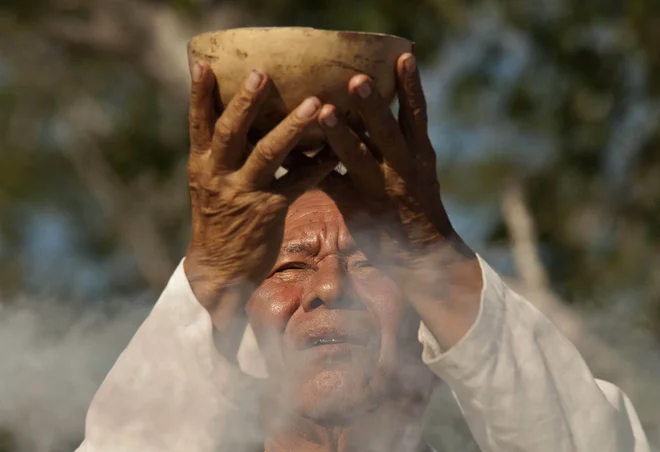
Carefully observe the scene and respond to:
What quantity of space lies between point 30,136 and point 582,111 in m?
7.46

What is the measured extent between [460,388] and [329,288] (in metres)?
0.31

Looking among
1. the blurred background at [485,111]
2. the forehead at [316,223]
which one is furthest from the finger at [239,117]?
the blurred background at [485,111]

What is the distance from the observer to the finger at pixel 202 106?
4.64 ft

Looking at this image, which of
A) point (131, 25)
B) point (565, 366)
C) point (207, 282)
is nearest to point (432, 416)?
point (565, 366)

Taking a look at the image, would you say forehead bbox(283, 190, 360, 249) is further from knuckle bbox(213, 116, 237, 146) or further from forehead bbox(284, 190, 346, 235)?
knuckle bbox(213, 116, 237, 146)

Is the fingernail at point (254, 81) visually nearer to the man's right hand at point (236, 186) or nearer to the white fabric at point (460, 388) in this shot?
the man's right hand at point (236, 186)

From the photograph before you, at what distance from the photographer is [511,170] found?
9438 millimetres

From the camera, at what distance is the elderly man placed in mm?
1463

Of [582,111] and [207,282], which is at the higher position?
[207,282]

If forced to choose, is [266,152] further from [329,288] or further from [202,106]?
[329,288]

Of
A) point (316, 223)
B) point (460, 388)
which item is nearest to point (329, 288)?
point (316, 223)

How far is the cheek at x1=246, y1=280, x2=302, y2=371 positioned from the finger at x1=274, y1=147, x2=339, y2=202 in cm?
36

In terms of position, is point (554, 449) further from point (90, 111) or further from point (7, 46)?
point (90, 111)

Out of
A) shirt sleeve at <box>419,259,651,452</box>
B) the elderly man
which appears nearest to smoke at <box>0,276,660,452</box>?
the elderly man
